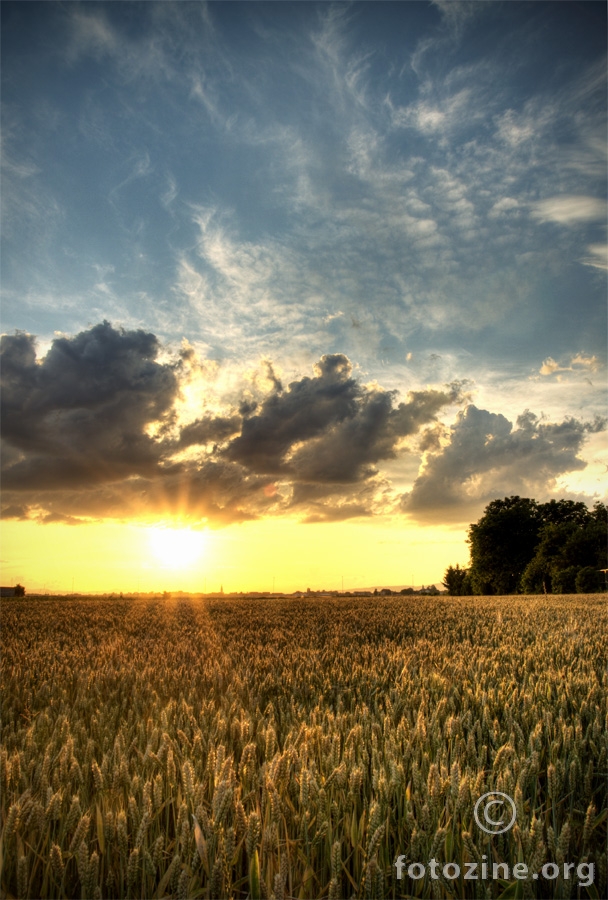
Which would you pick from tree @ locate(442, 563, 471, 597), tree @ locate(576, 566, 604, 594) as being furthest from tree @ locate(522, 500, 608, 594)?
tree @ locate(442, 563, 471, 597)

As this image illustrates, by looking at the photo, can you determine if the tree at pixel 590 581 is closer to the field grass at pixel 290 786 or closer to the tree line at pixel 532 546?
the tree line at pixel 532 546

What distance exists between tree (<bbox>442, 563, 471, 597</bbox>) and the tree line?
0.53 feet

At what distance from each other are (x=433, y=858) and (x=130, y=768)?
1.65 meters

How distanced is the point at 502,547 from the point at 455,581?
744 inches

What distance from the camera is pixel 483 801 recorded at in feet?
7.77

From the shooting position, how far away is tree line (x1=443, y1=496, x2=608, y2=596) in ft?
189

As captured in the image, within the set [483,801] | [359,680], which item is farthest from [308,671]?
[483,801]

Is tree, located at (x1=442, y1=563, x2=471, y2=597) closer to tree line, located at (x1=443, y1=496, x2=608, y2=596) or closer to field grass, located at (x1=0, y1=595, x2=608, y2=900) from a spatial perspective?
tree line, located at (x1=443, y1=496, x2=608, y2=596)

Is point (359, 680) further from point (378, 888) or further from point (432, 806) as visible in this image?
point (378, 888)

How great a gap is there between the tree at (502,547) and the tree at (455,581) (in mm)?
9796

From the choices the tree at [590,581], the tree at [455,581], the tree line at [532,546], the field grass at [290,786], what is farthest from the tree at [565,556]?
the field grass at [290,786]

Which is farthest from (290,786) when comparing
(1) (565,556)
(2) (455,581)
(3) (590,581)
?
(2) (455,581)

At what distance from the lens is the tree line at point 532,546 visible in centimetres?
5756

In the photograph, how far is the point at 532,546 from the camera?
73.7 metres
